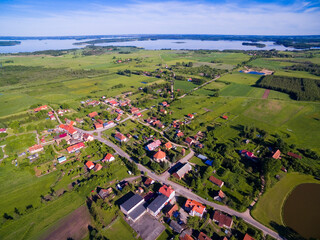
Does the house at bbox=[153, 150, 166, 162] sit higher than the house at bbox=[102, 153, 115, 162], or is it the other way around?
the house at bbox=[153, 150, 166, 162]

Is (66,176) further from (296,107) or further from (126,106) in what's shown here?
(296,107)

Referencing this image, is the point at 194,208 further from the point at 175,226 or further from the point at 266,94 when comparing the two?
the point at 266,94

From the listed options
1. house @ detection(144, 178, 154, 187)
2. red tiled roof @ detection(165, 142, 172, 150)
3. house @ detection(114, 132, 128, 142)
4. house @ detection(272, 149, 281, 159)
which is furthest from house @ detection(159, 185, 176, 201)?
house @ detection(272, 149, 281, 159)

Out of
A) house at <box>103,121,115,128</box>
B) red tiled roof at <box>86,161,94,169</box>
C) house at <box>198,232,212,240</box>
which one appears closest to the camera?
house at <box>198,232,212,240</box>

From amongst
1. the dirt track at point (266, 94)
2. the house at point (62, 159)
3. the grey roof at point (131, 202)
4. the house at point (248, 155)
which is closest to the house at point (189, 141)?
the house at point (248, 155)

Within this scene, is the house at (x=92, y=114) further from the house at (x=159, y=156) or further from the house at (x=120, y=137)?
the house at (x=159, y=156)

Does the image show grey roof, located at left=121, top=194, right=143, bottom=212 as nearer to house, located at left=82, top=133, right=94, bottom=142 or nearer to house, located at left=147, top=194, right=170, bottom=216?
house, located at left=147, top=194, right=170, bottom=216
